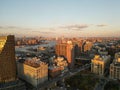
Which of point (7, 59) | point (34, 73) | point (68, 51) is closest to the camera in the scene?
point (7, 59)

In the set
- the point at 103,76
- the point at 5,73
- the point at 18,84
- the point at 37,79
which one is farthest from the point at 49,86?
the point at 103,76

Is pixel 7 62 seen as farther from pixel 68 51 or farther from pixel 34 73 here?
pixel 68 51

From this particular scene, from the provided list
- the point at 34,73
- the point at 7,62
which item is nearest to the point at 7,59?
the point at 7,62

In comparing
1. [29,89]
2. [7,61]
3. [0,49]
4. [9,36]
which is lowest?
[29,89]

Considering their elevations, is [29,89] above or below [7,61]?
below

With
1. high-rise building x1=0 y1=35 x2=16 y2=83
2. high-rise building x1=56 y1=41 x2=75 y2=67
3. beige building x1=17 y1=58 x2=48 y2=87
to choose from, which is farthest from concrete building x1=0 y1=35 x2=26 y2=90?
high-rise building x1=56 y1=41 x2=75 y2=67

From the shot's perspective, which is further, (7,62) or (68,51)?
(68,51)

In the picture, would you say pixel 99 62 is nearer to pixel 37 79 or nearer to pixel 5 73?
pixel 37 79

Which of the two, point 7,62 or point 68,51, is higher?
point 68,51
